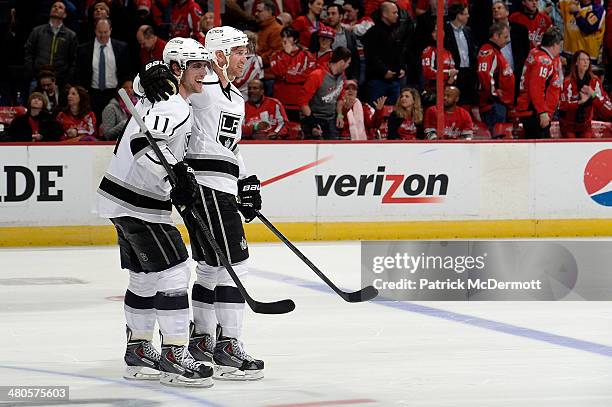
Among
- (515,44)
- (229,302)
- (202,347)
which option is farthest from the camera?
(515,44)

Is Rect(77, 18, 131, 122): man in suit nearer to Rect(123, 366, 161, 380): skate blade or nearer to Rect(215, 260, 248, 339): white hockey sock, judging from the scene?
Rect(215, 260, 248, 339): white hockey sock

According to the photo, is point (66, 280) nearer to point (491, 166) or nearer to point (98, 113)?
point (98, 113)

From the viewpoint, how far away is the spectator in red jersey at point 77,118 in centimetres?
1155

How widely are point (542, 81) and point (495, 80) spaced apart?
0.48 metres

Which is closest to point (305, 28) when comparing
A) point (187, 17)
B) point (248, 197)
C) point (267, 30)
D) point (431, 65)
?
point (267, 30)

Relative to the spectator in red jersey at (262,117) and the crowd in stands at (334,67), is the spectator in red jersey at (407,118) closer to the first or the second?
the crowd in stands at (334,67)

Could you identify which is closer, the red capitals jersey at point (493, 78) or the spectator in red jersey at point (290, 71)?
the spectator in red jersey at point (290, 71)

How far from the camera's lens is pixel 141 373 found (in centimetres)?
574

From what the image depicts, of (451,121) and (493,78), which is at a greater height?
(493,78)

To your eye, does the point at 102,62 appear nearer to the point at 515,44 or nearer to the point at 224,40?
the point at 515,44

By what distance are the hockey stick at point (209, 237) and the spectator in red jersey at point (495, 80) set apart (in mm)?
7754

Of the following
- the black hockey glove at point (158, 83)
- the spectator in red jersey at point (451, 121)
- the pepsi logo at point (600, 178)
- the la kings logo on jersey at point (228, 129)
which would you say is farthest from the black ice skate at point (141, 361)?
the pepsi logo at point (600, 178)

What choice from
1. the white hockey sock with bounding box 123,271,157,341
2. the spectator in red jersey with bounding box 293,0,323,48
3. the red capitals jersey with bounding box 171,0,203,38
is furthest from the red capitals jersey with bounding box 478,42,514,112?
the white hockey sock with bounding box 123,271,157,341
